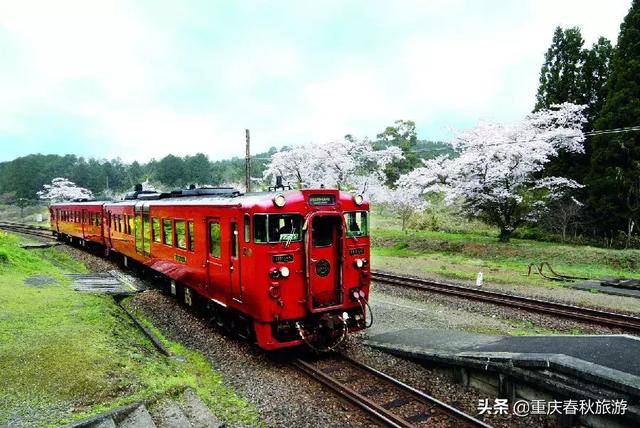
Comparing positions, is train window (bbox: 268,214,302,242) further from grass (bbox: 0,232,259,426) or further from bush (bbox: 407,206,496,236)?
bush (bbox: 407,206,496,236)

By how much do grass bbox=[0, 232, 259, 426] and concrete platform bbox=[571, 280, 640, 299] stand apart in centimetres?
1200

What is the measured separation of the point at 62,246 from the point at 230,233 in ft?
74.7

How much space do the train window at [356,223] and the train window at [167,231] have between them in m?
5.54

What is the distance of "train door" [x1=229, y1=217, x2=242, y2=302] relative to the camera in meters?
8.67

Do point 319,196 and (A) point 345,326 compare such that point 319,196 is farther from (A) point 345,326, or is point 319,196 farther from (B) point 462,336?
(B) point 462,336

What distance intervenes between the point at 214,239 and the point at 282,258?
7.09 ft

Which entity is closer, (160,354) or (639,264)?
(160,354)

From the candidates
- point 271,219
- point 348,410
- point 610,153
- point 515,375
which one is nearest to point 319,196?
point 271,219

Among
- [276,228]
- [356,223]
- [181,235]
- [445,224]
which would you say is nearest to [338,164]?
[445,224]

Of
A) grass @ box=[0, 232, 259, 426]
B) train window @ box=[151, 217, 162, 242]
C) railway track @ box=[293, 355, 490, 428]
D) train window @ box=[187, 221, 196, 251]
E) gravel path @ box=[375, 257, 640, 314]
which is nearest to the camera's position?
grass @ box=[0, 232, 259, 426]

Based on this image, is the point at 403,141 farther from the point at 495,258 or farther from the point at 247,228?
the point at 247,228

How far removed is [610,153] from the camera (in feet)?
72.2

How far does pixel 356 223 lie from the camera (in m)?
9.23

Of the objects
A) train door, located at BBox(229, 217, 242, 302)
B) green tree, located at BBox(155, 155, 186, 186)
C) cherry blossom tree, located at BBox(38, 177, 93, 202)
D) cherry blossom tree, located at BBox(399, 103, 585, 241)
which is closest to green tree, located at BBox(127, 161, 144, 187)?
green tree, located at BBox(155, 155, 186, 186)
